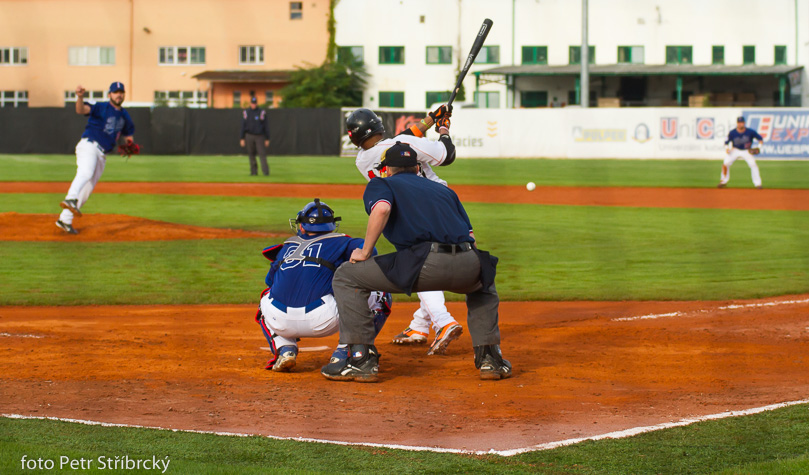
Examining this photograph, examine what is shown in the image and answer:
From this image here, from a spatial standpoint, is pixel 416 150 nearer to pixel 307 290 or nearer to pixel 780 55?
pixel 307 290

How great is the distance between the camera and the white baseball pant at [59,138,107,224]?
11.9 m

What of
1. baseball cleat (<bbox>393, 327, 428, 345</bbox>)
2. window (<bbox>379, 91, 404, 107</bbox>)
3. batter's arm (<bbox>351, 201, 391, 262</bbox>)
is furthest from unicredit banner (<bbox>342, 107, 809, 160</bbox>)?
batter's arm (<bbox>351, 201, 391, 262</bbox>)

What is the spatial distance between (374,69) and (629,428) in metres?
52.0

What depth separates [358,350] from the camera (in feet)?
18.0

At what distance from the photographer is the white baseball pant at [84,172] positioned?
1194 centimetres

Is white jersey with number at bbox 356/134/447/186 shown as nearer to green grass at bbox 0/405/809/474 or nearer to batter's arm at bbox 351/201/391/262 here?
batter's arm at bbox 351/201/391/262

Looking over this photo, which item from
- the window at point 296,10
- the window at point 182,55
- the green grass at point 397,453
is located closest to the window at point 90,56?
the window at point 182,55

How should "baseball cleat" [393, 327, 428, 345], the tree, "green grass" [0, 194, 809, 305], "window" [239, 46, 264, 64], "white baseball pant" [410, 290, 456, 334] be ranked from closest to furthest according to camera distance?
"white baseball pant" [410, 290, 456, 334] < "baseball cleat" [393, 327, 428, 345] < "green grass" [0, 194, 809, 305] < the tree < "window" [239, 46, 264, 64]

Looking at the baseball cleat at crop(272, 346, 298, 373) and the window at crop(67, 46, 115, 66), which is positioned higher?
the window at crop(67, 46, 115, 66)

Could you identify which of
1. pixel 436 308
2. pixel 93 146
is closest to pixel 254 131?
pixel 93 146

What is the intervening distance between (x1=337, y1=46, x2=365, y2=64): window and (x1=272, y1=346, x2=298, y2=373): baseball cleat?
49158mm

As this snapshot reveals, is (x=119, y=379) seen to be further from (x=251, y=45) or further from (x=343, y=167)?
(x=251, y=45)

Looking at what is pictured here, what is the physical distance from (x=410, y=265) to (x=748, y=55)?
166 feet

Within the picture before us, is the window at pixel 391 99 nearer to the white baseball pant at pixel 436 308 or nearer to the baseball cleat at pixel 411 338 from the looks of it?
the baseball cleat at pixel 411 338
